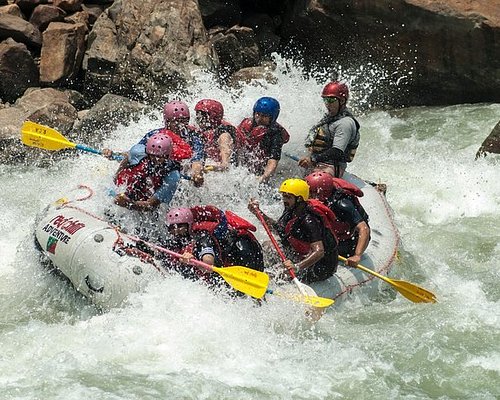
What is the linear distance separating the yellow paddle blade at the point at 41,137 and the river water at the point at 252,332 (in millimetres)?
407

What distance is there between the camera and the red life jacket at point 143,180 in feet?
23.6

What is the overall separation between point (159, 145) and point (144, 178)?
1.24 feet

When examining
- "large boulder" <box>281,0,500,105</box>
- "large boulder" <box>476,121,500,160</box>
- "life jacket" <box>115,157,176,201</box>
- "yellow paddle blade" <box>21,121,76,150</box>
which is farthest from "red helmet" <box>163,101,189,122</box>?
"large boulder" <box>281,0,500,105</box>

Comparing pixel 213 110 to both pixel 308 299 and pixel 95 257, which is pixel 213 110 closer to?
pixel 95 257

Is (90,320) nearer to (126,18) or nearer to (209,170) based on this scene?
(209,170)

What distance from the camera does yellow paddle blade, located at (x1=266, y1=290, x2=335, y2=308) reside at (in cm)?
638

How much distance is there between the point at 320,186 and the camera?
7.16m

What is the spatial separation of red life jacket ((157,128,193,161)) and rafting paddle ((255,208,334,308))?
92cm

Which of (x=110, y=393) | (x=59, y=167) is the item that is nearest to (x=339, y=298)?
(x=110, y=393)

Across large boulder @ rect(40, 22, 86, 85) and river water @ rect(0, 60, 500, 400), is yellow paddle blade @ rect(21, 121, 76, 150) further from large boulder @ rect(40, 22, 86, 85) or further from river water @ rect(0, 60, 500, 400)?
large boulder @ rect(40, 22, 86, 85)

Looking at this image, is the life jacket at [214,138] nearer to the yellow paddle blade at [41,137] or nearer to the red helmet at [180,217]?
the yellow paddle blade at [41,137]

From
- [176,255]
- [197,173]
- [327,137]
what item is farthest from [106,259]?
[327,137]

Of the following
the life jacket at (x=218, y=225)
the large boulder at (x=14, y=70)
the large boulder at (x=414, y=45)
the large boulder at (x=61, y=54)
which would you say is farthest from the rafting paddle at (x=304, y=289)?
the large boulder at (x=14, y=70)

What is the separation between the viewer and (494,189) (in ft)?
32.0
